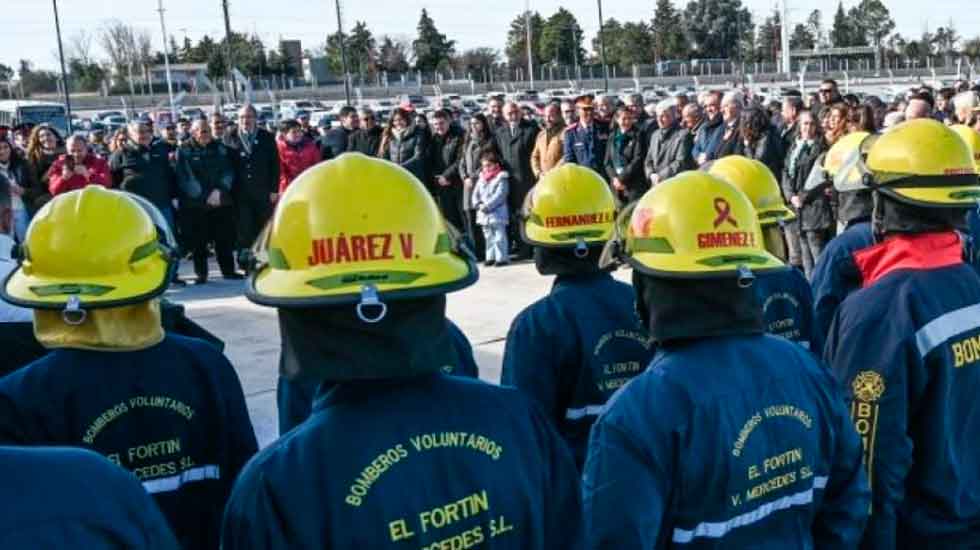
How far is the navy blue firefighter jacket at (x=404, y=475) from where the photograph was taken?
1784mm

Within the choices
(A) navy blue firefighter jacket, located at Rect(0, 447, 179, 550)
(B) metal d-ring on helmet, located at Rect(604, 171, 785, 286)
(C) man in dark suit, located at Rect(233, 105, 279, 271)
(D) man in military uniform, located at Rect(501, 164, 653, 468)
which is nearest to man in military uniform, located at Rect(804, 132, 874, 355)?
(D) man in military uniform, located at Rect(501, 164, 653, 468)

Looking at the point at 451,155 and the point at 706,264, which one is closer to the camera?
the point at 706,264

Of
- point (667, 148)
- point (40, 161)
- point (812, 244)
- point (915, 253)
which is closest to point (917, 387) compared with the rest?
point (915, 253)

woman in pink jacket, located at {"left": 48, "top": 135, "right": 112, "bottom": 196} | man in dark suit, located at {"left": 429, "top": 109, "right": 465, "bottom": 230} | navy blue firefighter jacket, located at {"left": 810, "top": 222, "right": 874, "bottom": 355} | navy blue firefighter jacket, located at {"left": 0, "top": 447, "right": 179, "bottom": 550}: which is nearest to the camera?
navy blue firefighter jacket, located at {"left": 0, "top": 447, "right": 179, "bottom": 550}

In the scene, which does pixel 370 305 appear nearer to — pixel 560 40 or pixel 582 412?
pixel 582 412

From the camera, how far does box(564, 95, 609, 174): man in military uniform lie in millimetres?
→ 12117

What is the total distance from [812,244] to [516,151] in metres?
4.08

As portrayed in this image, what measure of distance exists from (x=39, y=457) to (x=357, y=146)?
12.9m

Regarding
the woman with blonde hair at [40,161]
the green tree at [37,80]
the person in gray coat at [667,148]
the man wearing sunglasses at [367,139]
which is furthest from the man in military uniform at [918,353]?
the green tree at [37,80]

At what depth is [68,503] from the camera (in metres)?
1.42

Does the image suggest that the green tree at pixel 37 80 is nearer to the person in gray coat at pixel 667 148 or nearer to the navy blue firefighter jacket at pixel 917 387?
the person in gray coat at pixel 667 148

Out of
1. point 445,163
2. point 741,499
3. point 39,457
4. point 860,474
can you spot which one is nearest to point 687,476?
point 741,499

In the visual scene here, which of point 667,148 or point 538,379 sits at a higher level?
point 667,148

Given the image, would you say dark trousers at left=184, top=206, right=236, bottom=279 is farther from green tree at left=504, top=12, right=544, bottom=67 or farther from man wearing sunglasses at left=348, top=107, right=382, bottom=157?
green tree at left=504, top=12, right=544, bottom=67
